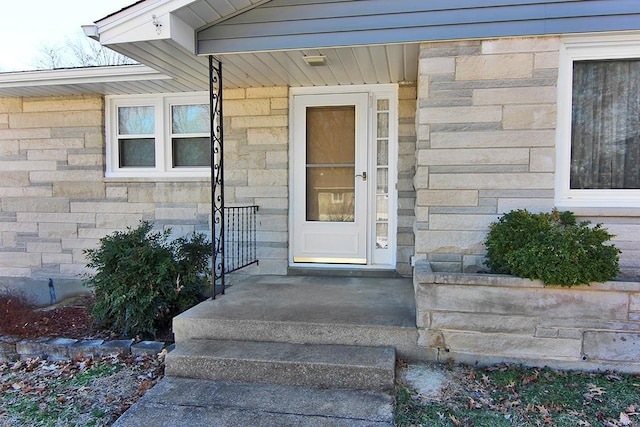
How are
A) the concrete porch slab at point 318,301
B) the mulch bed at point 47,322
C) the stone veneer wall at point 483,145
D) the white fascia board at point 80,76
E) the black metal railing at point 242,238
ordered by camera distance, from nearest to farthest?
1. the concrete porch slab at point 318,301
2. the stone veneer wall at point 483,145
3. the mulch bed at point 47,322
4. the white fascia board at point 80,76
5. the black metal railing at point 242,238

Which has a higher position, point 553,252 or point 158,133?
point 158,133

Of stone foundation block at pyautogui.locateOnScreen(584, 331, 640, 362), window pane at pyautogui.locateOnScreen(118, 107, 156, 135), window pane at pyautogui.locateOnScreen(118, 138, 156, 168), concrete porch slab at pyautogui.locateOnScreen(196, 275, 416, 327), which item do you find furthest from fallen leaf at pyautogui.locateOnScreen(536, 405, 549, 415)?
window pane at pyautogui.locateOnScreen(118, 107, 156, 135)

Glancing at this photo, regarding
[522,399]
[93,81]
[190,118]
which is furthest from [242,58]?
[522,399]

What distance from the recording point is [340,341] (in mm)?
3139

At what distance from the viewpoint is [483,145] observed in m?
3.48

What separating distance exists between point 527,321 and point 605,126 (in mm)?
1832

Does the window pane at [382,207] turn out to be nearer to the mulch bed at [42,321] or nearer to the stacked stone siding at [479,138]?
the stacked stone siding at [479,138]

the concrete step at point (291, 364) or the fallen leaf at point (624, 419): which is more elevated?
the concrete step at point (291, 364)

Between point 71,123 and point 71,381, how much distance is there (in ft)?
11.5

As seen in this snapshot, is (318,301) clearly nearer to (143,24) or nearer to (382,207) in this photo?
(382,207)

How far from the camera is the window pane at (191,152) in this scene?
5184 mm

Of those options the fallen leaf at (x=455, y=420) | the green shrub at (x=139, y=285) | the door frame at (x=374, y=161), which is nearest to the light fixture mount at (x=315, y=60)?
the door frame at (x=374, y=161)

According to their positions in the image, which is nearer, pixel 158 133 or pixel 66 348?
pixel 66 348

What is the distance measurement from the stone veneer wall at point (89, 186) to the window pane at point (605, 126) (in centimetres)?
289
